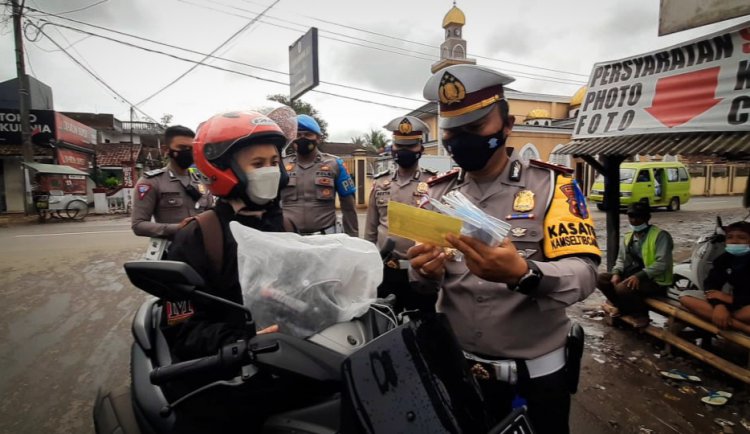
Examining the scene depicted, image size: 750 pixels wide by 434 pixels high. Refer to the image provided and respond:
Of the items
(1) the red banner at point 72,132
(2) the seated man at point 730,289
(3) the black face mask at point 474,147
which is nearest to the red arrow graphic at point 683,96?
(2) the seated man at point 730,289

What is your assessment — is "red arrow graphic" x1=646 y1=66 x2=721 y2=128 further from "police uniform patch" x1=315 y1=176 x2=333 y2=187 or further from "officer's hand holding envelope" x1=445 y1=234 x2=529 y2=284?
"officer's hand holding envelope" x1=445 y1=234 x2=529 y2=284

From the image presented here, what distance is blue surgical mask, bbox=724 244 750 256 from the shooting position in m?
3.41

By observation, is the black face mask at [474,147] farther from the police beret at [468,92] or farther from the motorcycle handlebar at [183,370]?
the motorcycle handlebar at [183,370]

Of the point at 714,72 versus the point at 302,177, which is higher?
the point at 714,72

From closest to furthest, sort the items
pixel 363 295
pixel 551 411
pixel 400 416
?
pixel 400 416 < pixel 363 295 < pixel 551 411

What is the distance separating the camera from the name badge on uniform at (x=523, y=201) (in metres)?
1.55

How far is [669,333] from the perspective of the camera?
12.6 ft

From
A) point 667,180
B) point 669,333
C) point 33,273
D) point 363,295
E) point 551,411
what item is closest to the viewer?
point 363,295

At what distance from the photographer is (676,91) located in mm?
3498

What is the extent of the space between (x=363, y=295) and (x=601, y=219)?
14.5 meters

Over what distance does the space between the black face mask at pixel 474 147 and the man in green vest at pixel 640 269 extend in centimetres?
353

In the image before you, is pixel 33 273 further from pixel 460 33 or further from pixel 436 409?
pixel 460 33

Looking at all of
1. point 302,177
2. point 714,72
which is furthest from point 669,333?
point 302,177

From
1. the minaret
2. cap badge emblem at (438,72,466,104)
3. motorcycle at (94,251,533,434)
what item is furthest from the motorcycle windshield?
the minaret
